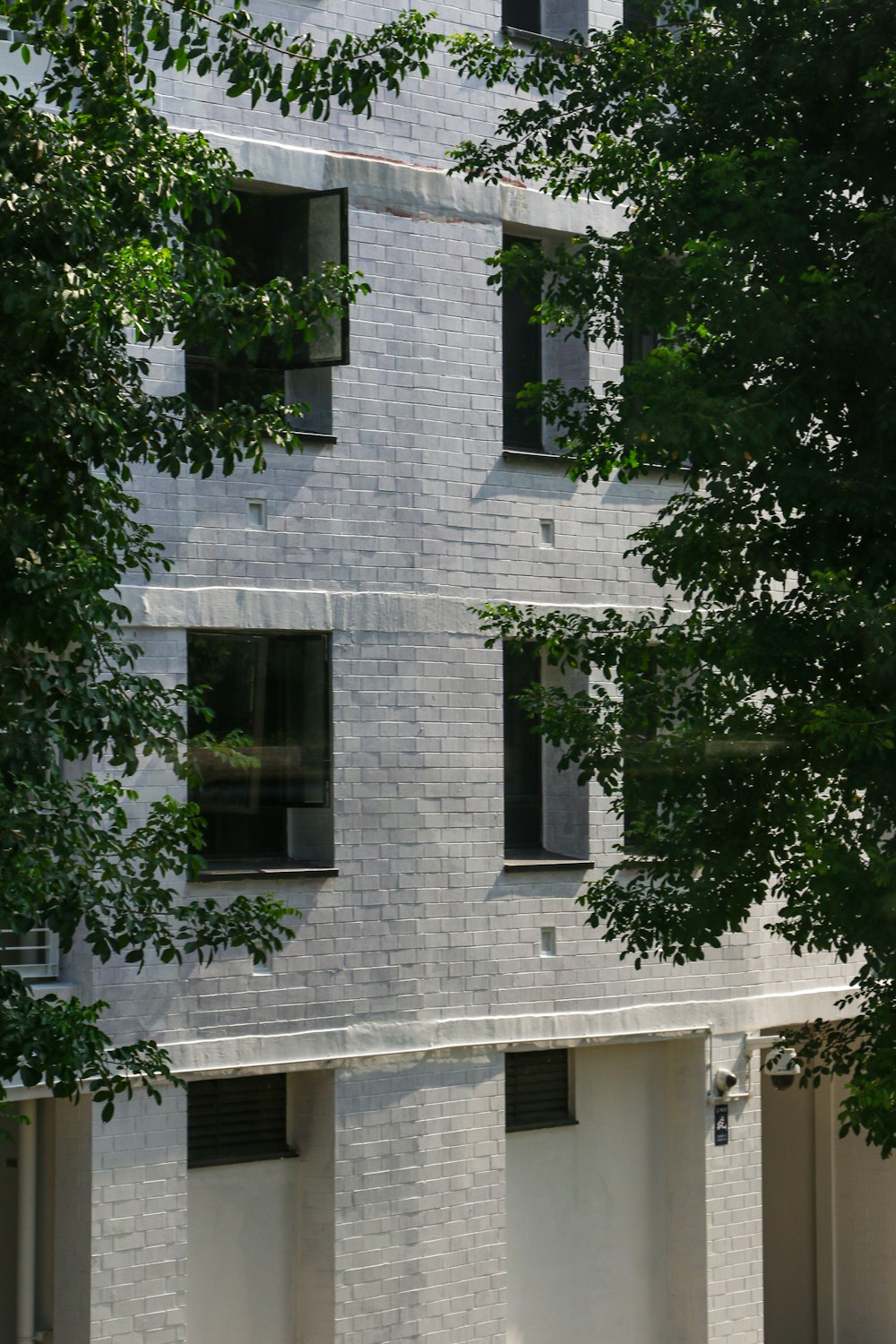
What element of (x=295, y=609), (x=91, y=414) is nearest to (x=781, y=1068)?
(x=295, y=609)

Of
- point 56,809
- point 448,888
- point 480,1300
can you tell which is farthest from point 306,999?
point 56,809

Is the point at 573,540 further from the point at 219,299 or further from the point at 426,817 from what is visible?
the point at 219,299

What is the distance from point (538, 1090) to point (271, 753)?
155 inches

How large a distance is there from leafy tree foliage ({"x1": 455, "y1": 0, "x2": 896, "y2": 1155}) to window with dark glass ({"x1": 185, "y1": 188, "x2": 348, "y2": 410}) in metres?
2.95

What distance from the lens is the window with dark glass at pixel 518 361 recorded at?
17.4 meters

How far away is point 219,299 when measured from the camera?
1057 centimetres

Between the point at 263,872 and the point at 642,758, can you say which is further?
the point at 263,872

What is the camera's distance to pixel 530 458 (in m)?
17.0

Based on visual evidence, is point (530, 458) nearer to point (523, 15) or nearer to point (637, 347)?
point (637, 347)

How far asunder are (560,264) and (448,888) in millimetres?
5535

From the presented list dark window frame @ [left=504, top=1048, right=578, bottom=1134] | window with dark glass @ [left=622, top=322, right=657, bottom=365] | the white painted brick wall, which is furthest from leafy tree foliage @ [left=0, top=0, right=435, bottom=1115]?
window with dark glass @ [left=622, top=322, right=657, bottom=365]

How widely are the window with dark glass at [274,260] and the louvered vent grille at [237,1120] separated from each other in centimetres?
521

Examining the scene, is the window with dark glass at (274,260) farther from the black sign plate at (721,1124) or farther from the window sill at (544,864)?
the black sign plate at (721,1124)

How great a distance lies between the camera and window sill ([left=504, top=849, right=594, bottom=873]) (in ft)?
54.9
